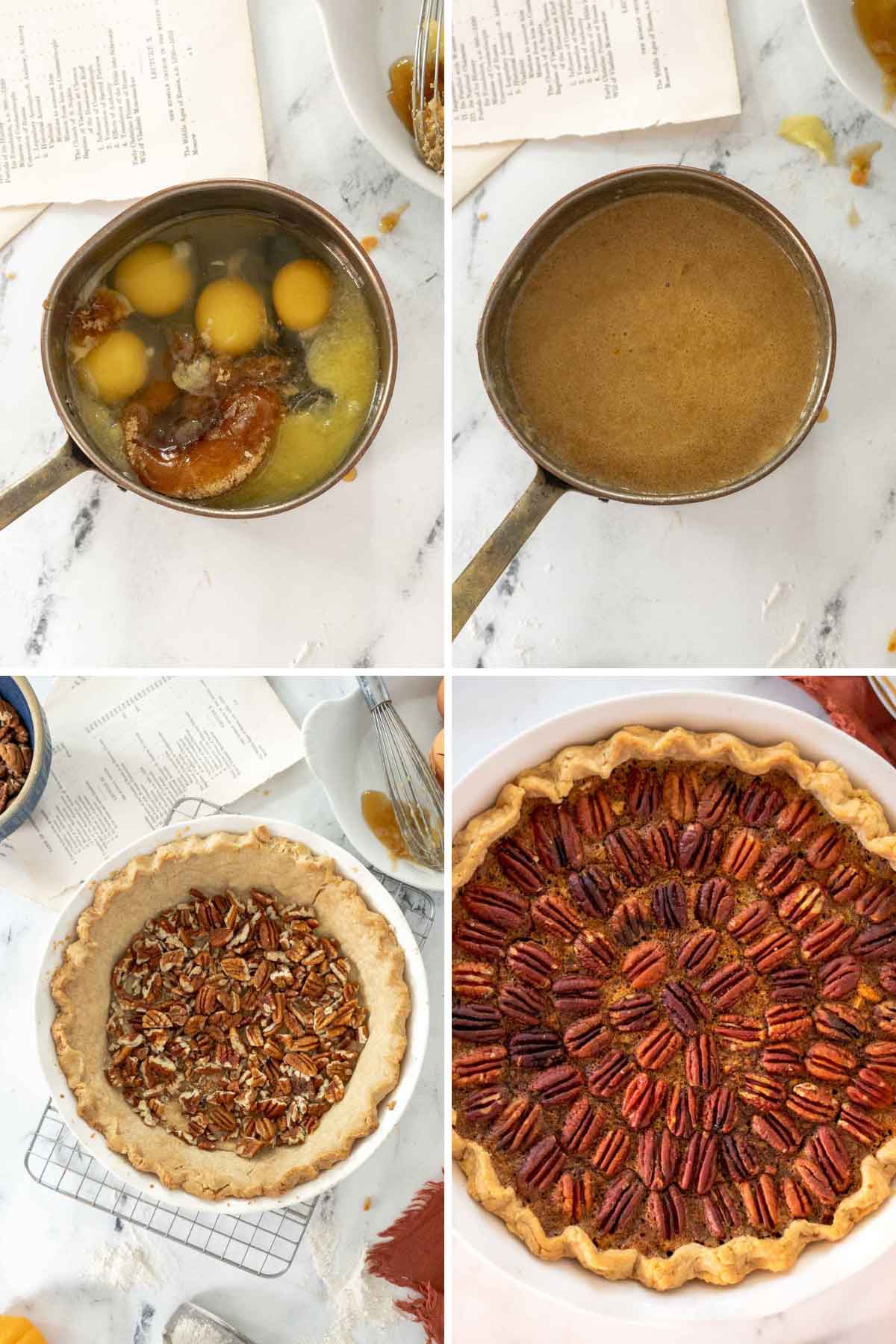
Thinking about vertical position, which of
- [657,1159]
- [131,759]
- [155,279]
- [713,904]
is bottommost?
[657,1159]

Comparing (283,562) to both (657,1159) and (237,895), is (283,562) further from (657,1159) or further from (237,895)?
(657,1159)

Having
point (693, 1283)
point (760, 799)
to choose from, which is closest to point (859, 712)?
point (760, 799)

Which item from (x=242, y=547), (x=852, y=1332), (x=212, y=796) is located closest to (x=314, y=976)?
(x=212, y=796)

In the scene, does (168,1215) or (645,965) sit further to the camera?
(168,1215)

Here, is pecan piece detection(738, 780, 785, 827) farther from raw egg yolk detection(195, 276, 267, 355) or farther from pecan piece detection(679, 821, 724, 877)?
raw egg yolk detection(195, 276, 267, 355)

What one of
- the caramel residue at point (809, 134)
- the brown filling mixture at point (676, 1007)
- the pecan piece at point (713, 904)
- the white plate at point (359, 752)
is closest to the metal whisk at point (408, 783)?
the white plate at point (359, 752)

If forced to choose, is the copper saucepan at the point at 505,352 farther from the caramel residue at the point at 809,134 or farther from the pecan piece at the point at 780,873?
the pecan piece at the point at 780,873

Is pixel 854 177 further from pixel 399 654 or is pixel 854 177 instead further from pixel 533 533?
pixel 399 654
